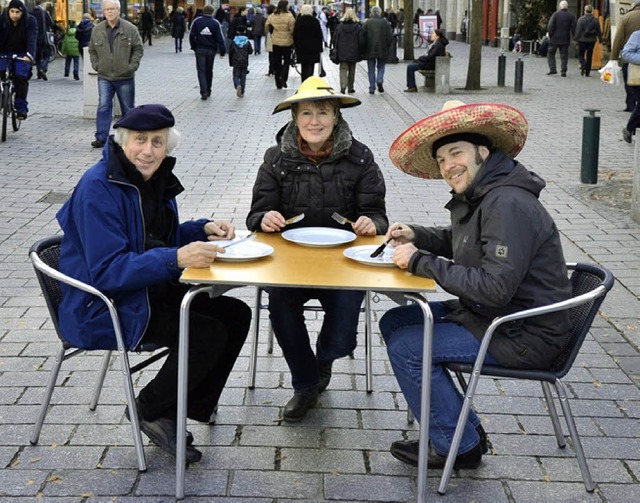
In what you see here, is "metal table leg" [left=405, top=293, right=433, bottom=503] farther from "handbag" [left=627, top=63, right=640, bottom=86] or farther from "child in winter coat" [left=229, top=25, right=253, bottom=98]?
"child in winter coat" [left=229, top=25, right=253, bottom=98]

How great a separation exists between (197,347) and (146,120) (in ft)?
3.02

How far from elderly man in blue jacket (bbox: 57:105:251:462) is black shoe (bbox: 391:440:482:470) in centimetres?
79

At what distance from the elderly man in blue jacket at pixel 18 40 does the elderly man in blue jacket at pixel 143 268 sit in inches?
401

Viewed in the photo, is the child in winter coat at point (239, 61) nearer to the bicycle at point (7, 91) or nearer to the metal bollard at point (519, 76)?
the metal bollard at point (519, 76)

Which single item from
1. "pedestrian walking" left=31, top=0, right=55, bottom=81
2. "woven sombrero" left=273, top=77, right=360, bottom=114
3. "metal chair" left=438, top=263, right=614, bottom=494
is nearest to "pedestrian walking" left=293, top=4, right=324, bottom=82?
"pedestrian walking" left=31, top=0, right=55, bottom=81

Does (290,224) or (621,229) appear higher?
(290,224)

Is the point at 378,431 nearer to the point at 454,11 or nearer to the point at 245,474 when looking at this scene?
the point at 245,474

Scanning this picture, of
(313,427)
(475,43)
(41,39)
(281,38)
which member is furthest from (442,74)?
(313,427)

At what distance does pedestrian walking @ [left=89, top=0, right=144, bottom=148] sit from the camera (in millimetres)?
13156

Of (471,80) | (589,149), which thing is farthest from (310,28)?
(589,149)

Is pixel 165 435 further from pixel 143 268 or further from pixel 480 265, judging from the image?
pixel 480 265

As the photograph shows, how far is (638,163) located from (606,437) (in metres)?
5.29

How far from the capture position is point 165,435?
13.5 ft

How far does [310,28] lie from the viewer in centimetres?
2194
